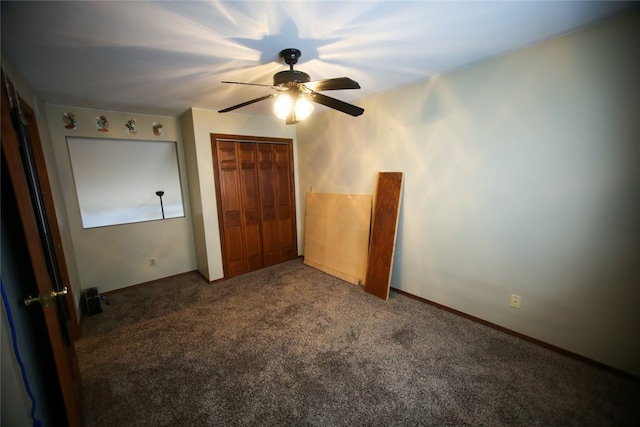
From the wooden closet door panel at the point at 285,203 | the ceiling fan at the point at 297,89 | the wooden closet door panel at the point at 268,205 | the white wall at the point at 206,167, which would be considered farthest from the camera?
the wooden closet door panel at the point at 285,203

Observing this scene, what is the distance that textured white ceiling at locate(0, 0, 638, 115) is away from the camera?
135 centimetres

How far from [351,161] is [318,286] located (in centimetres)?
174

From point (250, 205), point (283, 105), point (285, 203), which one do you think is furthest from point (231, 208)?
point (283, 105)

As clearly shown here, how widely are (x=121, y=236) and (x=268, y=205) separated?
1.98 metres

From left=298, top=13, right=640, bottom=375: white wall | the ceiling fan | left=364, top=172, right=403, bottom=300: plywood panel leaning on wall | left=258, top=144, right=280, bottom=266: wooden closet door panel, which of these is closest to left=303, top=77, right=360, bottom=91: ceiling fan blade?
Answer: the ceiling fan

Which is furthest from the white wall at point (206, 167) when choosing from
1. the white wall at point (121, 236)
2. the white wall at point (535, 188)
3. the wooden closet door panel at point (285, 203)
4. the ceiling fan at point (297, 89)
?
the white wall at point (535, 188)

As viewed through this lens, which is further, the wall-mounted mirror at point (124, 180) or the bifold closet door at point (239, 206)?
the bifold closet door at point (239, 206)

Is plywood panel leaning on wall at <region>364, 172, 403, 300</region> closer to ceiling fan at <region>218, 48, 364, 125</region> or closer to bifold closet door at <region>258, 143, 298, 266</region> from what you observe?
ceiling fan at <region>218, 48, 364, 125</region>

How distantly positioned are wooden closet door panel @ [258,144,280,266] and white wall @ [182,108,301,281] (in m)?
0.35

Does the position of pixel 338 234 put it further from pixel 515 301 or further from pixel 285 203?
pixel 515 301

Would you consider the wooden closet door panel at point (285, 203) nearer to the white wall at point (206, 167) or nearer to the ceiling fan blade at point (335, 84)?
the white wall at point (206, 167)

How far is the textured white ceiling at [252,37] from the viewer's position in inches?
53.0

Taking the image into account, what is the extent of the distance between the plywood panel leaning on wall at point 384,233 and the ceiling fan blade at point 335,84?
150cm

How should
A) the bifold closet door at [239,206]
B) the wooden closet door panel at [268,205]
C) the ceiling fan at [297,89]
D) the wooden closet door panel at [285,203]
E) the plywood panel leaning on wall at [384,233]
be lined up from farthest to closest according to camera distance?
the wooden closet door panel at [285,203] → the wooden closet door panel at [268,205] → the bifold closet door at [239,206] → the plywood panel leaning on wall at [384,233] → the ceiling fan at [297,89]
